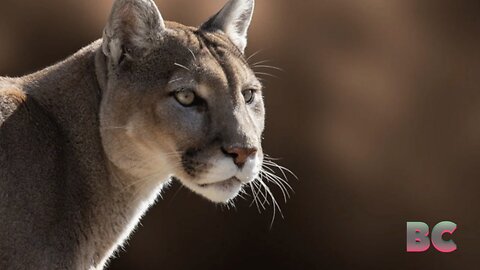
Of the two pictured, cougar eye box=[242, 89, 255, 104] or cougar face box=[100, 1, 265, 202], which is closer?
cougar face box=[100, 1, 265, 202]

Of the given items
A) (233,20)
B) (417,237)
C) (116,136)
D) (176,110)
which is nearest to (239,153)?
(176,110)

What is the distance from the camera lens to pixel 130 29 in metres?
3.52

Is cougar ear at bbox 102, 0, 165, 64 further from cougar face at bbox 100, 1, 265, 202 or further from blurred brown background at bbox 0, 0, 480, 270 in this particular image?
blurred brown background at bbox 0, 0, 480, 270

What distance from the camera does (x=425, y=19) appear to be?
5328mm

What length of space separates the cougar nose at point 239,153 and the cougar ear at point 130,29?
0.48 m

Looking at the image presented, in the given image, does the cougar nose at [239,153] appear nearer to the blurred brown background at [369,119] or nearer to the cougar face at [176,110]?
the cougar face at [176,110]

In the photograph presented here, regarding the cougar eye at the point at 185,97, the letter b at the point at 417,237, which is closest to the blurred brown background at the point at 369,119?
the letter b at the point at 417,237

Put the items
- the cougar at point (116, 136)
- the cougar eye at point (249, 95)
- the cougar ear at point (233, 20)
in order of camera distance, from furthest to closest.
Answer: the cougar ear at point (233, 20)
the cougar eye at point (249, 95)
the cougar at point (116, 136)

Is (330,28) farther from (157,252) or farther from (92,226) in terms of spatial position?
(92,226)

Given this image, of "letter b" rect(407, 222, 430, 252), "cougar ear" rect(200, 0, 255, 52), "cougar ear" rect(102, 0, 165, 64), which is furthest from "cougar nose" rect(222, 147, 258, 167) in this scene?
"letter b" rect(407, 222, 430, 252)

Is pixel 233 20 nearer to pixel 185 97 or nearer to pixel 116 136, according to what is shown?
pixel 185 97

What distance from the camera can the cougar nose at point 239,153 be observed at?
10.9ft

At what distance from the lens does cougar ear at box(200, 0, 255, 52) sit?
3.88 meters

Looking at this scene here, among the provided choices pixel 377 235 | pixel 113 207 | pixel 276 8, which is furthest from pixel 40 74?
pixel 377 235
